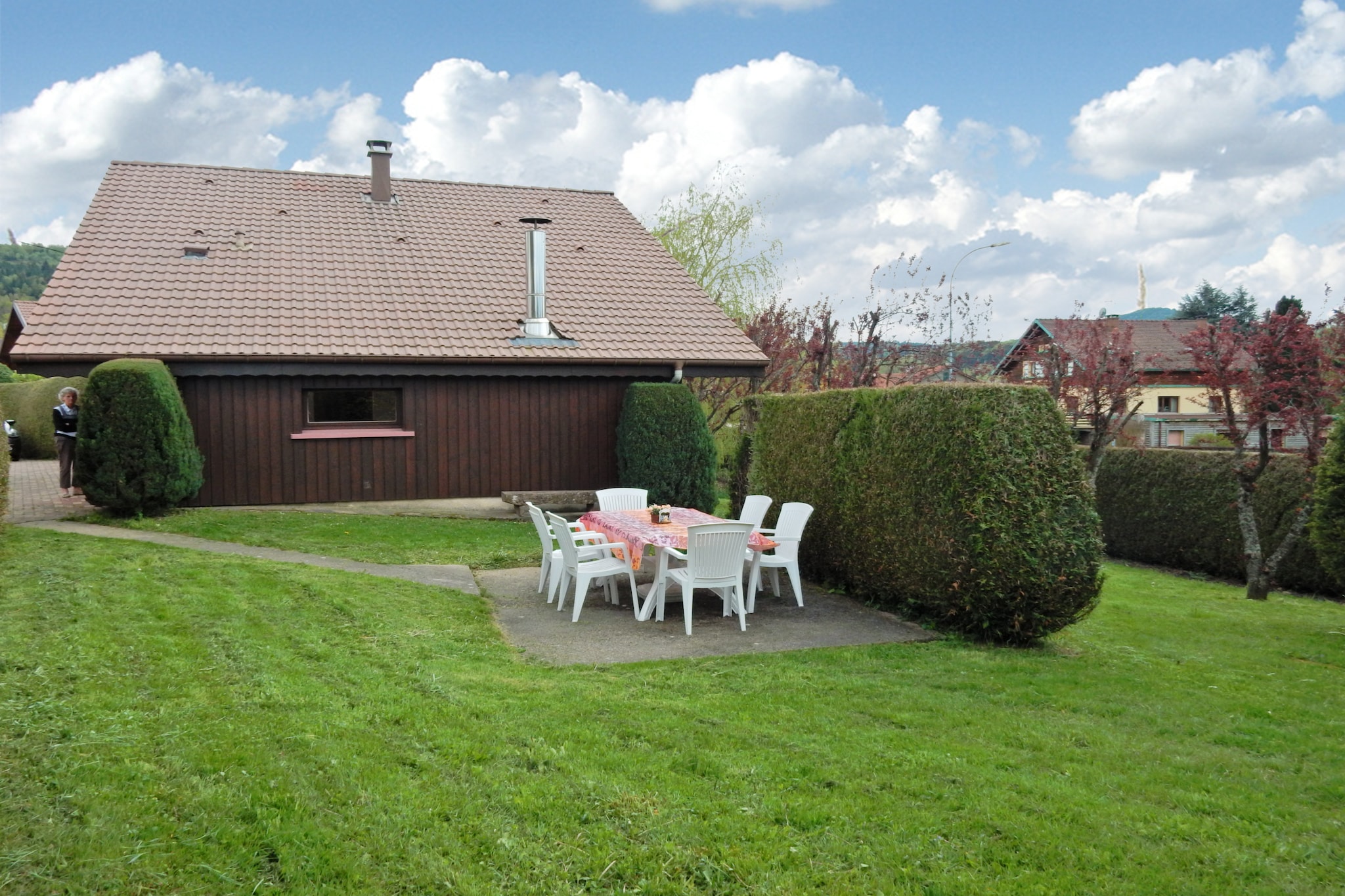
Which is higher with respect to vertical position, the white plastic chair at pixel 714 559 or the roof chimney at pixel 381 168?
the roof chimney at pixel 381 168

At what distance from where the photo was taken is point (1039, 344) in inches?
715

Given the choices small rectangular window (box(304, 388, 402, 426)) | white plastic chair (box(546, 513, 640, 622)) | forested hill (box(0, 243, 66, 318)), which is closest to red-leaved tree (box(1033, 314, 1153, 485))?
white plastic chair (box(546, 513, 640, 622))

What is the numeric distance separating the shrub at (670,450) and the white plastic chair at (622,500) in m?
2.84

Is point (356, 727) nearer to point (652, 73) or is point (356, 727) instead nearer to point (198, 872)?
point (198, 872)

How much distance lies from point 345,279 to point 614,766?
1350cm

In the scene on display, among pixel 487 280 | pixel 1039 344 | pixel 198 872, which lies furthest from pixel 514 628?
pixel 1039 344

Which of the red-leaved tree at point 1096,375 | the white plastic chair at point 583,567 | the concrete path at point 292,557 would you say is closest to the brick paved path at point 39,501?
the concrete path at point 292,557

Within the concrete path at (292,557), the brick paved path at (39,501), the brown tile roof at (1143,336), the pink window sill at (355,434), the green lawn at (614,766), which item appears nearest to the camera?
the green lawn at (614,766)

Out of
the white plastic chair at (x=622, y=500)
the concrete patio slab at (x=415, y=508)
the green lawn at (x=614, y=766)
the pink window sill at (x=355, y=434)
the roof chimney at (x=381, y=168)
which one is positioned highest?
the roof chimney at (x=381, y=168)

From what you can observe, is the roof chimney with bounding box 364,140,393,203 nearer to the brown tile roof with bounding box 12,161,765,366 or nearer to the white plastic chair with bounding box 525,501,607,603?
the brown tile roof with bounding box 12,161,765,366

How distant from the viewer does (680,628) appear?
818cm

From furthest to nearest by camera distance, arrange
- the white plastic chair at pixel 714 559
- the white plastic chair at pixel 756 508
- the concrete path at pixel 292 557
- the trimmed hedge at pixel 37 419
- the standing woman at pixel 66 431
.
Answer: the trimmed hedge at pixel 37 419, the standing woman at pixel 66 431, the white plastic chair at pixel 756 508, the concrete path at pixel 292 557, the white plastic chair at pixel 714 559

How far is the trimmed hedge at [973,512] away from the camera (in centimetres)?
738

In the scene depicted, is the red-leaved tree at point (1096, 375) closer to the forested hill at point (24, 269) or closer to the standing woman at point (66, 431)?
the standing woman at point (66, 431)
